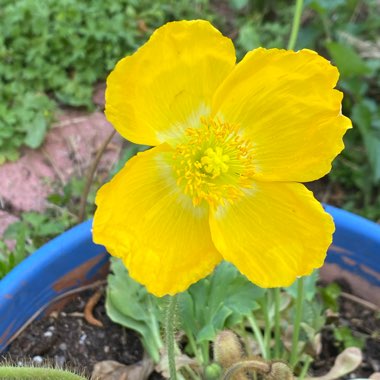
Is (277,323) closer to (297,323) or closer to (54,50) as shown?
(297,323)

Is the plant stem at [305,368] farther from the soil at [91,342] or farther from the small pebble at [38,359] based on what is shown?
the small pebble at [38,359]

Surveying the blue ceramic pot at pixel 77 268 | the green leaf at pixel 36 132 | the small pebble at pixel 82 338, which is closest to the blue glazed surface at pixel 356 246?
the blue ceramic pot at pixel 77 268

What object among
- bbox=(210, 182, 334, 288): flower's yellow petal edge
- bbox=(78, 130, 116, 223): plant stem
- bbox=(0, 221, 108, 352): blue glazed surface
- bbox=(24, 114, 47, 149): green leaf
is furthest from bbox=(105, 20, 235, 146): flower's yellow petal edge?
bbox=(24, 114, 47, 149): green leaf

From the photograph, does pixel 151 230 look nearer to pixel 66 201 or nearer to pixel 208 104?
pixel 208 104

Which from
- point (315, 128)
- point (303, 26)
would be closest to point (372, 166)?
point (303, 26)

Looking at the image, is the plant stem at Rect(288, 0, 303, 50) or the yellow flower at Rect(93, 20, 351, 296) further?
the plant stem at Rect(288, 0, 303, 50)

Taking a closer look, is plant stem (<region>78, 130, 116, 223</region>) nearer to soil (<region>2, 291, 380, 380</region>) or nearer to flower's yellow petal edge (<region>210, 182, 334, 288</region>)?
soil (<region>2, 291, 380, 380</region>)
